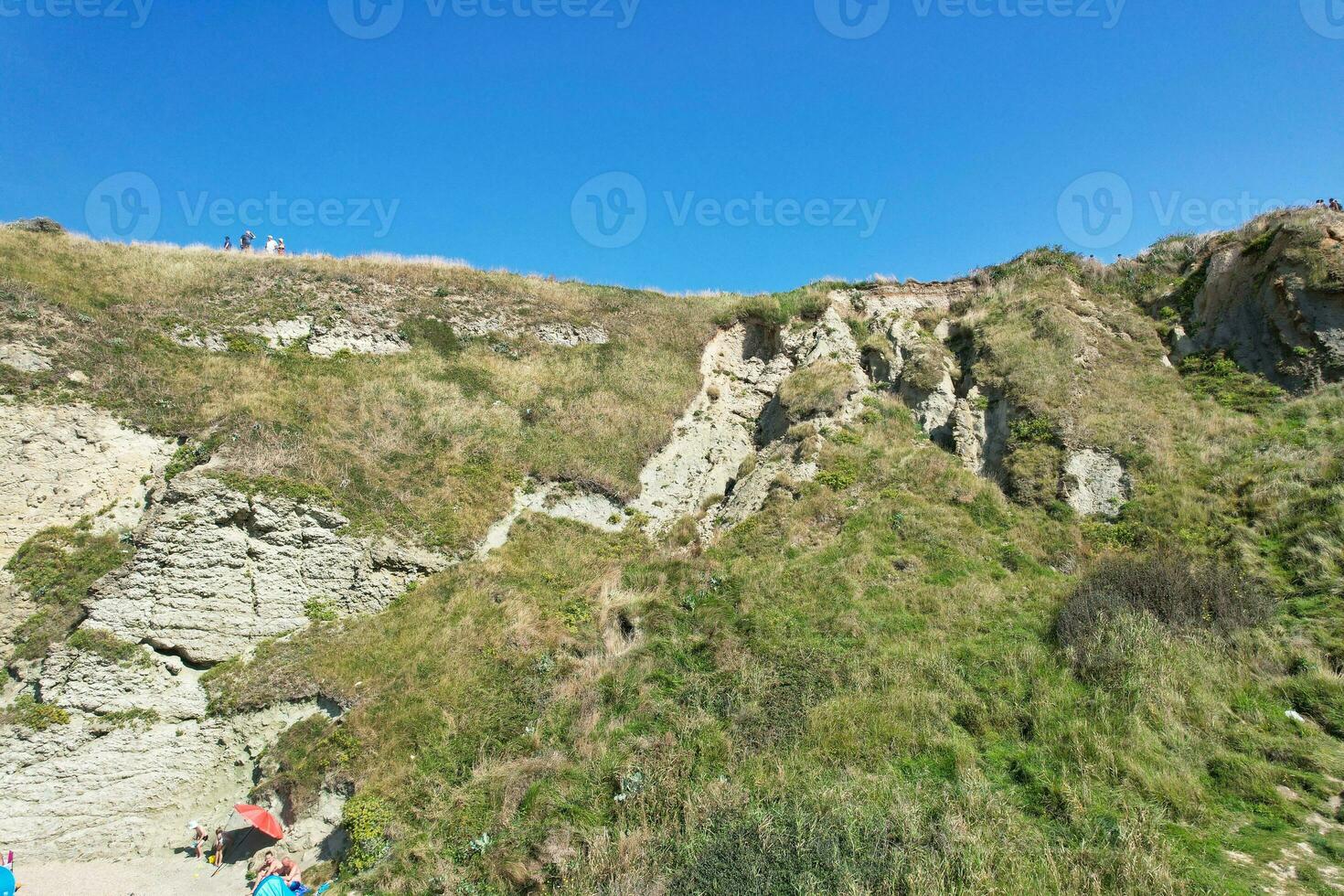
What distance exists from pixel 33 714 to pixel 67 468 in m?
6.97

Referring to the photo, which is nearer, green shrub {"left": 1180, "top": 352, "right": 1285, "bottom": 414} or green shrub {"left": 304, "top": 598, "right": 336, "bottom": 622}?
green shrub {"left": 304, "top": 598, "right": 336, "bottom": 622}

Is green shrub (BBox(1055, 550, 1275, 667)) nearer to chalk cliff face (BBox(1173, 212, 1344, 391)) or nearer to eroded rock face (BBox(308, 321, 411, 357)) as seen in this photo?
chalk cliff face (BBox(1173, 212, 1344, 391))

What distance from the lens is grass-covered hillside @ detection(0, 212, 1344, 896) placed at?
375 inches

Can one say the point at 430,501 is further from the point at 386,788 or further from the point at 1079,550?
the point at 1079,550

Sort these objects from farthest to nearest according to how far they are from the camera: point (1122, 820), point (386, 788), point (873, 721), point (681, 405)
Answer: point (681, 405), point (386, 788), point (873, 721), point (1122, 820)

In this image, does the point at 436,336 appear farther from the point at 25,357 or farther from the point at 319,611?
the point at 319,611

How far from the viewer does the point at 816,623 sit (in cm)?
1503

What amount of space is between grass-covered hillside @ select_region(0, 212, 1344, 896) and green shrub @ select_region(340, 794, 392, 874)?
0.06 meters

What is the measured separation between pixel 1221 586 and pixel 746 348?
69.6 feet

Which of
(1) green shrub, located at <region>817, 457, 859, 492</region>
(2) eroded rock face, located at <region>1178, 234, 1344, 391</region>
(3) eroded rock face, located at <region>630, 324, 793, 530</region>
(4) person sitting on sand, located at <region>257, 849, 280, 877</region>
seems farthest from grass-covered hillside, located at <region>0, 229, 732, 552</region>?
(2) eroded rock face, located at <region>1178, 234, 1344, 391</region>

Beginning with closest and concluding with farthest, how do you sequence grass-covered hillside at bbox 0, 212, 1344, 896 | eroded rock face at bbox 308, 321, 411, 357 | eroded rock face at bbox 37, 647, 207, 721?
grass-covered hillside at bbox 0, 212, 1344, 896 → eroded rock face at bbox 37, 647, 207, 721 → eroded rock face at bbox 308, 321, 411, 357

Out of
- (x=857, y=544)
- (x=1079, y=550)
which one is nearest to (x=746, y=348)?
(x=857, y=544)

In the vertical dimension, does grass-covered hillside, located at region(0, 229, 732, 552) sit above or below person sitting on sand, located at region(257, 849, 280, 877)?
above

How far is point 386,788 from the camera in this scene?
42.8 feet
